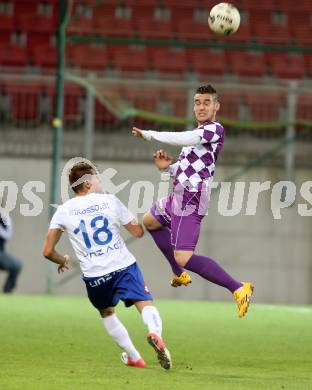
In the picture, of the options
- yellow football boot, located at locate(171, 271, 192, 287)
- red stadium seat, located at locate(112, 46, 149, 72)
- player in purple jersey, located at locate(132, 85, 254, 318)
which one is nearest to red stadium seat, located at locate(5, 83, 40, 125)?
red stadium seat, located at locate(112, 46, 149, 72)

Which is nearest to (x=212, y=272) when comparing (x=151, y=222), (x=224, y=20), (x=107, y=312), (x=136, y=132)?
(x=151, y=222)

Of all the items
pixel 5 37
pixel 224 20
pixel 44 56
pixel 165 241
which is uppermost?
pixel 224 20

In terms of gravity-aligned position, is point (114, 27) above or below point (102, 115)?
above

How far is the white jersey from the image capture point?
8.52 m

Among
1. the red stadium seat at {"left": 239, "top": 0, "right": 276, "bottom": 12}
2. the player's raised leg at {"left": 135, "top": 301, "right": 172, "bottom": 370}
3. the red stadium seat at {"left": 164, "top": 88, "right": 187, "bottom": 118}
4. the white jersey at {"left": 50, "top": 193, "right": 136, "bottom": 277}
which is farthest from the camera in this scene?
the red stadium seat at {"left": 239, "top": 0, "right": 276, "bottom": 12}

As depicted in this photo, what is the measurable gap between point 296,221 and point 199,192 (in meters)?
9.38

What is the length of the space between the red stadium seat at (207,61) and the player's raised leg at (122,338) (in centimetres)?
1248

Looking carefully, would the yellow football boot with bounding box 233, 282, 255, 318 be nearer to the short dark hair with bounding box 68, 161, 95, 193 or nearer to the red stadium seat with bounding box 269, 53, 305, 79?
the short dark hair with bounding box 68, 161, 95, 193

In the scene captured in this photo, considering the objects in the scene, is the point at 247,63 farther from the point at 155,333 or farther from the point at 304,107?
the point at 155,333

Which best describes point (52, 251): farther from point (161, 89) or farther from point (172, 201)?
point (161, 89)

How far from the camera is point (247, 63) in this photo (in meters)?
20.9

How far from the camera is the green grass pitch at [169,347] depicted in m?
7.73

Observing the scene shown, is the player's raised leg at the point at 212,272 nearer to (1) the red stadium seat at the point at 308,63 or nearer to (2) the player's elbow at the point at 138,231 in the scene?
(2) the player's elbow at the point at 138,231

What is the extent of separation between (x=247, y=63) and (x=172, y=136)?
12.2 m
